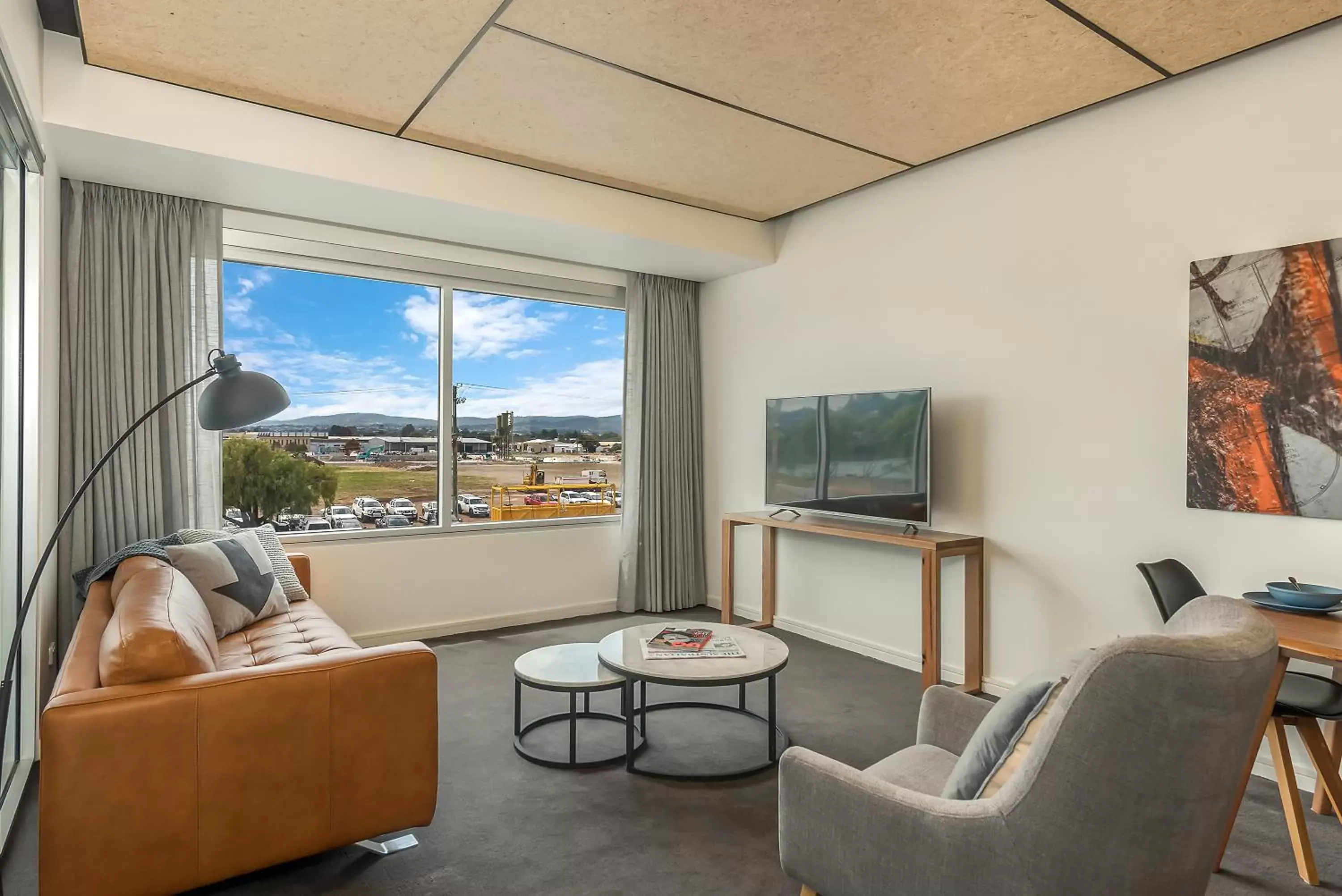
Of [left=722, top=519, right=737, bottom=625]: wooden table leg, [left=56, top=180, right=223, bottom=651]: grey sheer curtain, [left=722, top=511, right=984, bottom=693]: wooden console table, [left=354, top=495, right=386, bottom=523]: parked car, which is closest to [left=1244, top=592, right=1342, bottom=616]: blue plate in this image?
[left=722, top=511, right=984, bottom=693]: wooden console table

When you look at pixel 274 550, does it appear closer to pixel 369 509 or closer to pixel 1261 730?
pixel 369 509

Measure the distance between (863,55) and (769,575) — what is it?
9.77ft

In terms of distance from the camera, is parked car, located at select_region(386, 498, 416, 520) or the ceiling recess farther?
parked car, located at select_region(386, 498, 416, 520)

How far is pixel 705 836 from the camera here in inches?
90.5

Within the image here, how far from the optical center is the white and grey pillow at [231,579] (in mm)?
2973

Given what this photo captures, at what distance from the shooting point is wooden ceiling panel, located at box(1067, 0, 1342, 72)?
237 centimetres

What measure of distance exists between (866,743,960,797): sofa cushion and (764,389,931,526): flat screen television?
1861 mm

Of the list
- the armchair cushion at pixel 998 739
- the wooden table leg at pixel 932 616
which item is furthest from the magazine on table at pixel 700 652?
the armchair cushion at pixel 998 739

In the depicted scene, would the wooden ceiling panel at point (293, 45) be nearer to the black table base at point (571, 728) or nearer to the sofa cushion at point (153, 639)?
the sofa cushion at point (153, 639)

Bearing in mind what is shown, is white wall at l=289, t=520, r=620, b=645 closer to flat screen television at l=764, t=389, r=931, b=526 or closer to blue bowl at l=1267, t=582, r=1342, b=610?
flat screen television at l=764, t=389, r=931, b=526

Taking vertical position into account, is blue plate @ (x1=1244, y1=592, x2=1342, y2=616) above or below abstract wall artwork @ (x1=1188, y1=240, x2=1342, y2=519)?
below

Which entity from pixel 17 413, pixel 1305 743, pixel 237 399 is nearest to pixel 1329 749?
pixel 1305 743

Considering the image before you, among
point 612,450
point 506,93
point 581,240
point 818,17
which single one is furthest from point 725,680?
point 612,450

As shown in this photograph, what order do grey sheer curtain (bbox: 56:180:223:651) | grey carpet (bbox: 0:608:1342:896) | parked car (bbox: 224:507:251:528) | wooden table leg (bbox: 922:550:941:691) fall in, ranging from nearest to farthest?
grey carpet (bbox: 0:608:1342:896), grey sheer curtain (bbox: 56:180:223:651), wooden table leg (bbox: 922:550:941:691), parked car (bbox: 224:507:251:528)
